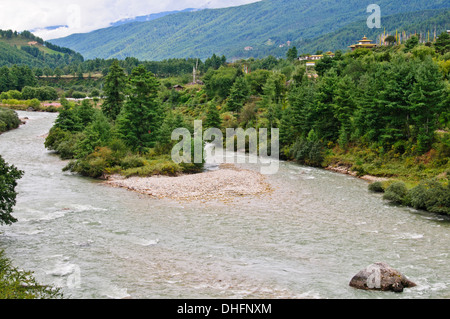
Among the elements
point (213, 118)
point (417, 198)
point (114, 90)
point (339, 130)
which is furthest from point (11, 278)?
point (213, 118)

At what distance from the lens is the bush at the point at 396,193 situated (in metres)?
37.8

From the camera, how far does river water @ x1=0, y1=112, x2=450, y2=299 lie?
2084cm

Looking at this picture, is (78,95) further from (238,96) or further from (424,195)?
(424,195)

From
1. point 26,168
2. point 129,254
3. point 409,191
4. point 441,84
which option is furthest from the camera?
point 26,168

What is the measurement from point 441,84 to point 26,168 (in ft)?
152

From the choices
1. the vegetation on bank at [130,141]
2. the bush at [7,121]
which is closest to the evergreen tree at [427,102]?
the vegetation on bank at [130,141]

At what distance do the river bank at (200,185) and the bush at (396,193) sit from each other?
10721 millimetres

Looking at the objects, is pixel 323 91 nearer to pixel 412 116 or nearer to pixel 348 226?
pixel 412 116

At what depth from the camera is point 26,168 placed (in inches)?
2002

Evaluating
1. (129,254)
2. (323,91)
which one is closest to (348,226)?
(129,254)

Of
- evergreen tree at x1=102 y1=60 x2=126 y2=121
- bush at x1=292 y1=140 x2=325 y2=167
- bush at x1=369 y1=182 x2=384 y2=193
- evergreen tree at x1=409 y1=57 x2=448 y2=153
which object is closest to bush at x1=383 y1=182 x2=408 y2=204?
bush at x1=369 y1=182 x2=384 y2=193

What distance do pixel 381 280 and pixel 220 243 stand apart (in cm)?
1031

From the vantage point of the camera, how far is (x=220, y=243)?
2742cm

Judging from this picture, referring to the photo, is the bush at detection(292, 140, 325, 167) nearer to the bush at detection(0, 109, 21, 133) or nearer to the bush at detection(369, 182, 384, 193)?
the bush at detection(369, 182, 384, 193)
